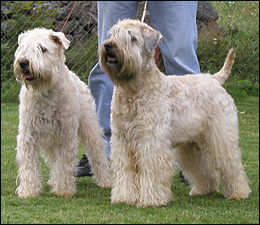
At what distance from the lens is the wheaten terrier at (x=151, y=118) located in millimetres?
3844

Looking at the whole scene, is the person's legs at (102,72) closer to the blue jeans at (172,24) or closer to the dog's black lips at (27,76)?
the blue jeans at (172,24)

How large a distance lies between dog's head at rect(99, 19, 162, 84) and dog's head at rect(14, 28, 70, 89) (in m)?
0.58

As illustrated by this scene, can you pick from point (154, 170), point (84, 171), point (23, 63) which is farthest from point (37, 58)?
point (84, 171)

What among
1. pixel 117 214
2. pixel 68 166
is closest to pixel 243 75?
pixel 68 166

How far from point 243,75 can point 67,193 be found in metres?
6.00

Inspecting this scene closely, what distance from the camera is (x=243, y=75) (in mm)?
9648

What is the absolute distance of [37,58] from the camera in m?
4.18

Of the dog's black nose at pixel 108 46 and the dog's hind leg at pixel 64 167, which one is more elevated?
the dog's black nose at pixel 108 46

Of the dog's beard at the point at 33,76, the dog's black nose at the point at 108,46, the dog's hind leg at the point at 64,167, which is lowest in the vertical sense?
the dog's hind leg at the point at 64,167

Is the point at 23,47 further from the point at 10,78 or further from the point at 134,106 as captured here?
the point at 10,78

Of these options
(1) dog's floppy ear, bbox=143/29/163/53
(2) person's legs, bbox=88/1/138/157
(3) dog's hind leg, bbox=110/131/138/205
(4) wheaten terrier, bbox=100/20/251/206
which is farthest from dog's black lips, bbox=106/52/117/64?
(2) person's legs, bbox=88/1/138/157

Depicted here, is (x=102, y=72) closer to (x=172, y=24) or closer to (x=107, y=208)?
(x=172, y=24)

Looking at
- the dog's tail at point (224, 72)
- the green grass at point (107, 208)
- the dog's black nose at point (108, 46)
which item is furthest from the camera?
the dog's tail at point (224, 72)

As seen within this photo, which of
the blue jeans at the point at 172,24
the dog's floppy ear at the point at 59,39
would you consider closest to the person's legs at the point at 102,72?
the blue jeans at the point at 172,24
